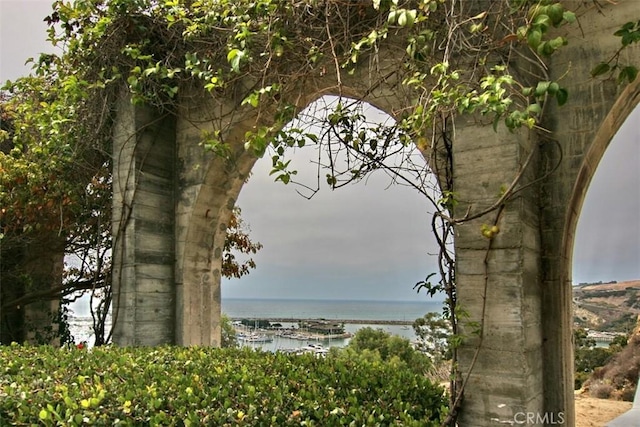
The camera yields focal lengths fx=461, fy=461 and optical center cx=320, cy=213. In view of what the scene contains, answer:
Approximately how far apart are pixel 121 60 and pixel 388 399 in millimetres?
3717

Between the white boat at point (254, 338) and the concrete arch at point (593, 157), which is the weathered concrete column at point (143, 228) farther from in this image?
the white boat at point (254, 338)

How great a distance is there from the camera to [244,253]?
673 cm

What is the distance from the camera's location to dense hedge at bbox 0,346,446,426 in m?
2.11

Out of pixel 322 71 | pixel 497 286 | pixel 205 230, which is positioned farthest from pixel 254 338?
pixel 497 286

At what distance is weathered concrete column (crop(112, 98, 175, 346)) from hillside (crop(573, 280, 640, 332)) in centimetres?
613

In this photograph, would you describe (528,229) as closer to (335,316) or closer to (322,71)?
(322,71)

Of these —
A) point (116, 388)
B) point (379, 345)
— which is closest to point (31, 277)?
point (116, 388)

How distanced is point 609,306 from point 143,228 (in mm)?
7617

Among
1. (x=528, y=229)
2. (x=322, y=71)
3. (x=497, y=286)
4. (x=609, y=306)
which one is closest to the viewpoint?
(x=497, y=286)

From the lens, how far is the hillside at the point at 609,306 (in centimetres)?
729

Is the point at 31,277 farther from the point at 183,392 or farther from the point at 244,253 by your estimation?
the point at 183,392

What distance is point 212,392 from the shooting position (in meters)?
2.31

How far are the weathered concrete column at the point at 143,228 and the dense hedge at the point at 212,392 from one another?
104 centimetres

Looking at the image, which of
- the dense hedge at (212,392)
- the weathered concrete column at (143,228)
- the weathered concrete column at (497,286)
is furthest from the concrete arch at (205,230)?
the weathered concrete column at (497,286)
